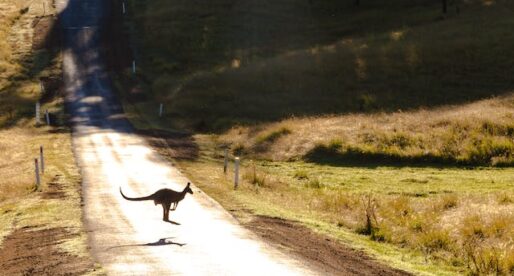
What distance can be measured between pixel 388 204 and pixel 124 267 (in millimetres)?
11128

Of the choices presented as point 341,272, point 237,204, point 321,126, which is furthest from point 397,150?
point 341,272

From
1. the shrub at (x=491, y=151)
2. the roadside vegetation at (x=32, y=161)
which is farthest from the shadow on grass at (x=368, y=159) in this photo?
the roadside vegetation at (x=32, y=161)

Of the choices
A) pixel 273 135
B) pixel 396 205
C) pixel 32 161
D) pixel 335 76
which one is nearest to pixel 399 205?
pixel 396 205

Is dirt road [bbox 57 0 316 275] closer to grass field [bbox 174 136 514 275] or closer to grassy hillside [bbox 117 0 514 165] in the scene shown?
grass field [bbox 174 136 514 275]

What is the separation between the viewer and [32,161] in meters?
32.5

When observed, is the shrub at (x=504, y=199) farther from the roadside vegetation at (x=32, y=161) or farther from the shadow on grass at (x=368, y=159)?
the roadside vegetation at (x=32, y=161)

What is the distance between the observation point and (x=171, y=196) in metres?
16.5

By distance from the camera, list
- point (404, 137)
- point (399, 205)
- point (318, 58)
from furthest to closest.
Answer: point (318, 58) → point (404, 137) → point (399, 205)

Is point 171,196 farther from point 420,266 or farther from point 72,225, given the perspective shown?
point 420,266

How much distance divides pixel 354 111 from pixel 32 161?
69.4 feet

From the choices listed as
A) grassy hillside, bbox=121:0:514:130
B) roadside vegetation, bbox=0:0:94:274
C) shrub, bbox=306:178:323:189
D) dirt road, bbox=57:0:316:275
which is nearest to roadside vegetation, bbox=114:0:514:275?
grassy hillside, bbox=121:0:514:130

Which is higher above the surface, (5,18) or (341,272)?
(5,18)

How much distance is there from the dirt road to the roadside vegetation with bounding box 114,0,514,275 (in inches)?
71.0

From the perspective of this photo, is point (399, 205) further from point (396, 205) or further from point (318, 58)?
point (318, 58)
